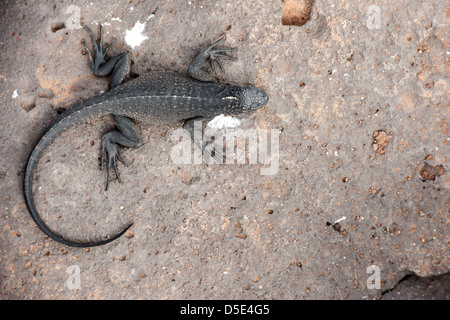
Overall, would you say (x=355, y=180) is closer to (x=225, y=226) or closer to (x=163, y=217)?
(x=225, y=226)

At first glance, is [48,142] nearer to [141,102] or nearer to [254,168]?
[141,102]

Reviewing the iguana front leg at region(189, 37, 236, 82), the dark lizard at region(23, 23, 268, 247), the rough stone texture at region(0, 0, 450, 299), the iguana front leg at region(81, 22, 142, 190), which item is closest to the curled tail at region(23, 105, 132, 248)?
the dark lizard at region(23, 23, 268, 247)

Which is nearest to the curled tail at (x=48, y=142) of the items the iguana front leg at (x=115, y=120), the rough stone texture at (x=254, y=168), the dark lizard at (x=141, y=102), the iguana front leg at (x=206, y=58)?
the dark lizard at (x=141, y=102)

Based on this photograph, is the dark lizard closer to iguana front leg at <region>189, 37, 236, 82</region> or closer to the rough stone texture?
iguana front leg at <region>189, 37, 236, 82</region>

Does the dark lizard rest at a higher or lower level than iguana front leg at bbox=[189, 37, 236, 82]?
lower

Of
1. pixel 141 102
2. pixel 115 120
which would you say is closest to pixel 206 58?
pixel 141 102

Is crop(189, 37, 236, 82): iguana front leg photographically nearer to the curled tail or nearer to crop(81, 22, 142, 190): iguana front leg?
crop(81, 22, 142, 190): iguana front leg

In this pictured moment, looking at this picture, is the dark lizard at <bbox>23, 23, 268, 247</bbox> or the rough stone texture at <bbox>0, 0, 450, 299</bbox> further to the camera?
the rough stone texture at <bbox>0, 0, 450, 299</bbox>

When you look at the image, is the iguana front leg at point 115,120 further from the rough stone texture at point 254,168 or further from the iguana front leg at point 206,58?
the iguana front leg at point 206,58
